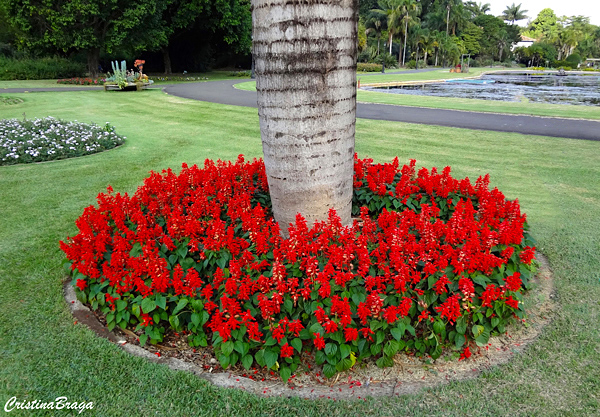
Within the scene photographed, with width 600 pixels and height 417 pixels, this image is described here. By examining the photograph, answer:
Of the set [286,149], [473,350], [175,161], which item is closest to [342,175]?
[286,149]

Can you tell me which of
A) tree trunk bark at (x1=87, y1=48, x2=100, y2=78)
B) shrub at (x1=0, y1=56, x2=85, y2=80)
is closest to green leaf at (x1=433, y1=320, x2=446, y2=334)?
tree trunk bark at (x1=87, y1=48, x2=100, y2=78)

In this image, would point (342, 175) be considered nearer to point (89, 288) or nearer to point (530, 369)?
point (530, 369)

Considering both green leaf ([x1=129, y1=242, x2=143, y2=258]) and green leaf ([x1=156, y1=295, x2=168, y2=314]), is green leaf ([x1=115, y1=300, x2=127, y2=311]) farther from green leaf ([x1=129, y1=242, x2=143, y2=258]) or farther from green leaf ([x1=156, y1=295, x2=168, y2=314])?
green leaf ([x1=129, y1=242, x2=143, y2=258])

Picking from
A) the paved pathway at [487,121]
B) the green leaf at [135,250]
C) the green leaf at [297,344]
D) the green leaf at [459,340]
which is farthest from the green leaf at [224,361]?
the paved pathway at [487,121]

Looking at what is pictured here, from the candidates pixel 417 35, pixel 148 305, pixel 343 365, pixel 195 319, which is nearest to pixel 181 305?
pixel 195 319

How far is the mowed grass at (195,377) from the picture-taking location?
249cm

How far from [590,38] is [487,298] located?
407 feet

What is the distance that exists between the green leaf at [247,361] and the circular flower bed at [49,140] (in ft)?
24.2

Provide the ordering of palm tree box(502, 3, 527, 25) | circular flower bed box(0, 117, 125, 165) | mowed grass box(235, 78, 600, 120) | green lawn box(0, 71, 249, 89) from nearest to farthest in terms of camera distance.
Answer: circular flower bed box(0, 117, 125, 165), mowed grass box(235, 78, 600, 120), green lawn box(0, 71, 249, 89), palm tree box(502, 3, 527, 25)

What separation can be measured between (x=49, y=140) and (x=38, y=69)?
2706 centimetres

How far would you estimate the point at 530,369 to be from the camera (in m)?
2.76

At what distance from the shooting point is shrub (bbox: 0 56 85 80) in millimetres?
29413

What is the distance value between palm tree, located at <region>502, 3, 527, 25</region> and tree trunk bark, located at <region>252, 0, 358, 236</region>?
443 feet

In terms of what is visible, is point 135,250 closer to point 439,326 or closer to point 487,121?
point 439,326
